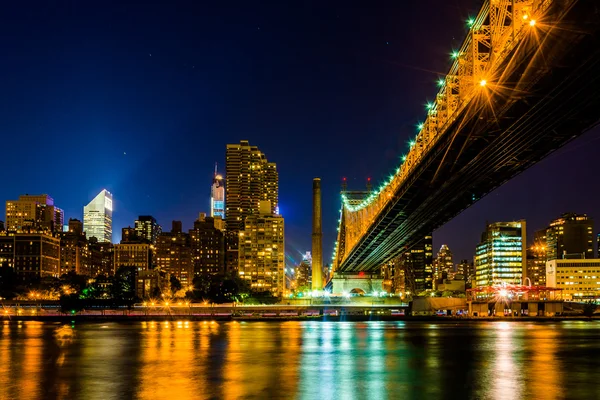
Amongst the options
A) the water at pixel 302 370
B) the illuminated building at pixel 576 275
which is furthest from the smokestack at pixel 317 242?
the water at pixel 302 370

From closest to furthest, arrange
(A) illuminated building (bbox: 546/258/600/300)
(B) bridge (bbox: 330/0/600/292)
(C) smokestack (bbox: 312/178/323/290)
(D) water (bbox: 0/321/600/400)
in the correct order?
(D) water (bbox: 0/321/600/400)
(B) bridge (bbox: 330/0/600/292)
(C) smokestack (bbox: 312/178/323/290)
(A) illuminated building (bbox: 546/258/600/300)

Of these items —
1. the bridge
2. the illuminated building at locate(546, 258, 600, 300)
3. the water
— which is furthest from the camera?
the illuminated building at locate(546, 258, 600, 300)

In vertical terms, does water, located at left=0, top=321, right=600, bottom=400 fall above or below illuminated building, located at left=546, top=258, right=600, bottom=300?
above

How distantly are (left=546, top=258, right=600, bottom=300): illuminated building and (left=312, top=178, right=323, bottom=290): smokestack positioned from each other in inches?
2607

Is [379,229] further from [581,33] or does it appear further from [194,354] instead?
[581,33]

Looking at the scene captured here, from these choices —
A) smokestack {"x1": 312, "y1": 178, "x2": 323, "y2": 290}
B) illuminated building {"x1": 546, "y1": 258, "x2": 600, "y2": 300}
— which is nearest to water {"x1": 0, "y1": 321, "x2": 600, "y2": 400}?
smokestack {"x1": 312, "y1": 178, "x2": 323, "y2": 290}

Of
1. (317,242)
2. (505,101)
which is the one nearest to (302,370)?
(505,101)

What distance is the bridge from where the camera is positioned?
25984 millimetres

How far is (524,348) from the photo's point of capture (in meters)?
Result: 37.5

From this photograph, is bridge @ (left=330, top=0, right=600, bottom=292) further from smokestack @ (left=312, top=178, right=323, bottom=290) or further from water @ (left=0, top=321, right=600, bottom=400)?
smokestack @ (left=312, top=178, right=323, bottom=290)

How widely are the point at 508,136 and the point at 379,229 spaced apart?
5137 centimetres

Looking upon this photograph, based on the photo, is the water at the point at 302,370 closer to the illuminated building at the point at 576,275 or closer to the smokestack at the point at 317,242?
the smokestack at the point at 317,242

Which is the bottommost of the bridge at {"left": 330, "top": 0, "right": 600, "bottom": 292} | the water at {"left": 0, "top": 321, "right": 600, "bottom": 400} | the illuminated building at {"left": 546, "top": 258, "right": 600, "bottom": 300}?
the illuminated building at {"left": 546, "top": 258, "right": 600, "bottom": 300}

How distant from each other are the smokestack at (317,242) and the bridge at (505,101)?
11444cm
